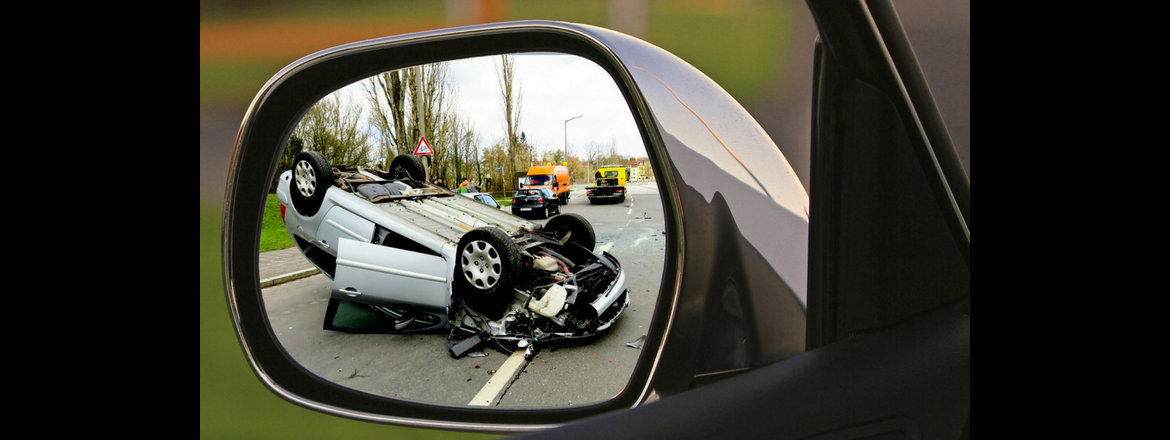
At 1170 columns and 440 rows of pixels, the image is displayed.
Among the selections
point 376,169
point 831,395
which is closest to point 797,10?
point 831,395

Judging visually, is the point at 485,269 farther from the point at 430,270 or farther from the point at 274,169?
the point at 274,169

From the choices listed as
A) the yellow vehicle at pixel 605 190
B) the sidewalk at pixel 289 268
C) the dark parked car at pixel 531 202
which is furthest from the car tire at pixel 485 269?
the yellow vehicle at pixel 605 190

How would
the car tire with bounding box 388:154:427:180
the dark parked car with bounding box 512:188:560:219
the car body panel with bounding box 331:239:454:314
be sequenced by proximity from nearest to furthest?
the car body panel with bounding box 331:239:454:314 < the car tire with bounding box 388:154:427:180 < the dark parked car with bounding box 512:188:560:219

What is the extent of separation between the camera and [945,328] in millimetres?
643

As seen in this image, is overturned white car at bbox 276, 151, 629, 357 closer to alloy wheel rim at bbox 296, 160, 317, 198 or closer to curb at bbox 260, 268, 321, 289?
alloy wheel rim at bbox 296, 160, 317, 198

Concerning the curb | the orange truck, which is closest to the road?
the curb

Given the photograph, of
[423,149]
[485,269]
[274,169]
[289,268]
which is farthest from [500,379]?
[289,268]

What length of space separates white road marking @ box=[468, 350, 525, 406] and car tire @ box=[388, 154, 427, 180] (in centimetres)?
251

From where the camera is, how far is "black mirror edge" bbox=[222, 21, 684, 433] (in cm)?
89

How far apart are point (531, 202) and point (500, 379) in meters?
6.98

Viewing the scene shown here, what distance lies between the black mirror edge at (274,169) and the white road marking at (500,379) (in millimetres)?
960

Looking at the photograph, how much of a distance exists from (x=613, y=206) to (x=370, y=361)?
50.3 ft

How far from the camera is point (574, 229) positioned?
212 inches

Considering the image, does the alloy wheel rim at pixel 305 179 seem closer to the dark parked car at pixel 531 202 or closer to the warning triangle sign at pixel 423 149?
the warning triangle sign at pixel 423 149
